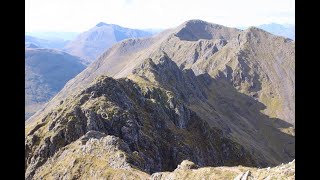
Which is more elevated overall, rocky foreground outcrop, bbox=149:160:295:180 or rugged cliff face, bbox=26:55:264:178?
rocky foreground outcrop, bbox=149:160:295:180

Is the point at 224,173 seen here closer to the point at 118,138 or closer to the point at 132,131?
the point at 118,138

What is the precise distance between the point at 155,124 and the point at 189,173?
89343mm

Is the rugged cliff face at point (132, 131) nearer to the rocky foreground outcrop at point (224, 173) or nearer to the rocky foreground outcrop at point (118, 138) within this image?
the rocky foreground outcrop at point (118, 138)

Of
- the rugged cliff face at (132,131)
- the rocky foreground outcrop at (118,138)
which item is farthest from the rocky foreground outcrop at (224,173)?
the rugged cliff face at (132,131)

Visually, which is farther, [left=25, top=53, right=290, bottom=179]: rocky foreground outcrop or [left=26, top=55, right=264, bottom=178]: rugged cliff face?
[left=26, top=55, right=264, bottom=178]: rugged cliff face

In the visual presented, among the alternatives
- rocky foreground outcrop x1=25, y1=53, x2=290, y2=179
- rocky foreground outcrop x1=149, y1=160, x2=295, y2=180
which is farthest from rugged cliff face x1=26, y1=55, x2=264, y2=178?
rocky foreground outcrop x1=149, y1=160, x2=295, y2=180

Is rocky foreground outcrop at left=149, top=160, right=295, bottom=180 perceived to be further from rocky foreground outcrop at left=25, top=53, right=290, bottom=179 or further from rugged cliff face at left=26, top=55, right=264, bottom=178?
rugged cliff face at left=26, top=55, right=264, bottom=178

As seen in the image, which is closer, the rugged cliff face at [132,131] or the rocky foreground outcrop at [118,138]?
the rocky foreground outcrop at [118,138]

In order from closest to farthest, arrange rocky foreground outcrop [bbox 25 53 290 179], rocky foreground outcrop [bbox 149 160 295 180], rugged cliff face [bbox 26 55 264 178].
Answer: rocky foreground outcrop [bbox 149 160 295 180] < rocky foreground outcrop [bbox 25 53 290 179] < rugged cliff face [bbox 26 55 264 178]

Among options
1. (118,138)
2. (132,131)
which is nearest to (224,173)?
(118,138)
